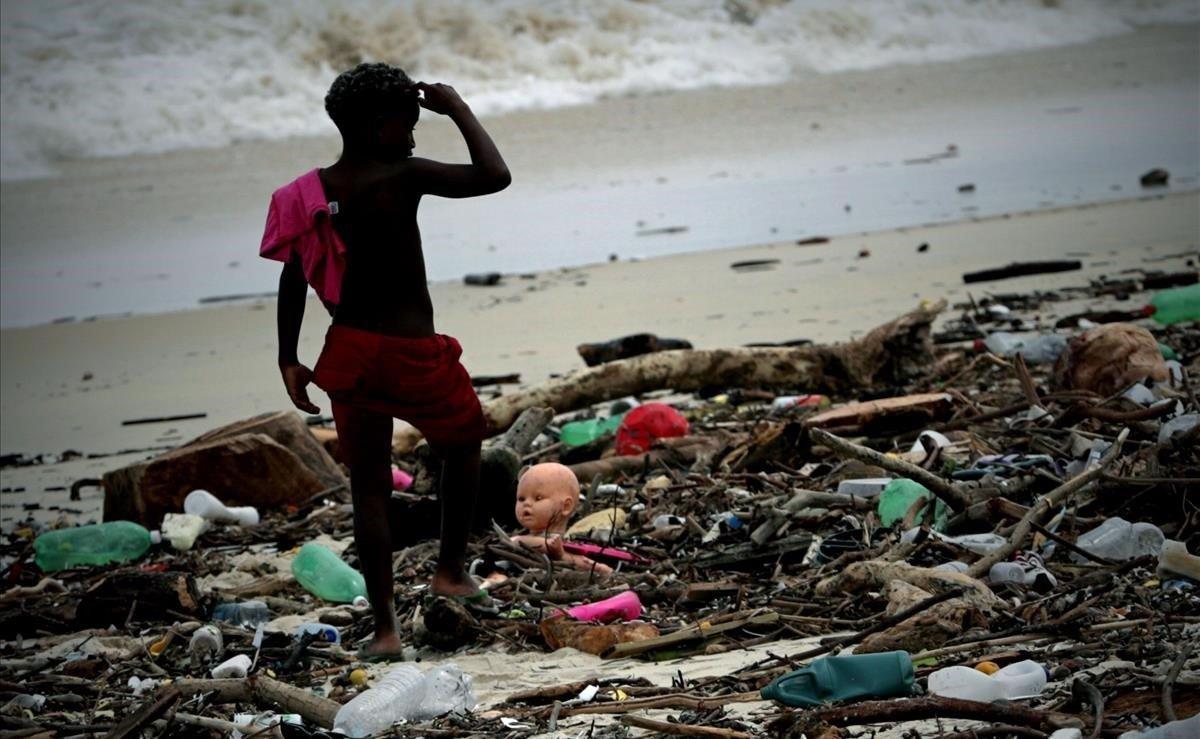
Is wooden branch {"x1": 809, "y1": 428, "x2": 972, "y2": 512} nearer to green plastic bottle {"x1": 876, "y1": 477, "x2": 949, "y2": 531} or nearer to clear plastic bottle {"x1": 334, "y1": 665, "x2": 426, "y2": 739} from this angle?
green plastic bottle {"x1": 876, "y1": 477, "x2": 949, "y2": 531}

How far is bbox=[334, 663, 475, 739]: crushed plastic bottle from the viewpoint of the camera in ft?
11.6

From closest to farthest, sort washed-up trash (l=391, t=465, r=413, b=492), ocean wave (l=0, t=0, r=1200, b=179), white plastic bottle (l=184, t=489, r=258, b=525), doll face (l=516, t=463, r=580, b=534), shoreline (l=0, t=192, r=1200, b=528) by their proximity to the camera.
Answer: doll face (l=516, t=463, r=580, b=534) < white plastic bottle (l=184, t=489, r=258, b=525) < washed-up trash (l=391, t=465, r=413, b=492) < shoreline (l=0, t=192, r=1200, b=528) < ocean wave (l=0, t=0, r=1200, b=179)

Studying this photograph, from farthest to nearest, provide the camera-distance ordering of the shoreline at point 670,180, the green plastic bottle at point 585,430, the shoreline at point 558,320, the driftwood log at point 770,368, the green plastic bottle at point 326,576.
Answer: the shoreline at point 670,180 → the shoreline at point 558,320 → the driftwood log at point 770,368 → the green plastic bottle at point 585,430 → the green plastic bottle at point 326,576

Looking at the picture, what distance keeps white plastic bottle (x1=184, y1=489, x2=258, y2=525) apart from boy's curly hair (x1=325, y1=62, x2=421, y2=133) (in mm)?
2542

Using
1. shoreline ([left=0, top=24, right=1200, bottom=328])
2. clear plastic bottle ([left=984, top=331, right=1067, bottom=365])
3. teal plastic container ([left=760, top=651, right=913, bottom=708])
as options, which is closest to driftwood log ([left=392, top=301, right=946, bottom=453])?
clear plastic bottle ([left=984, top=331, right=1067, bottom=365])

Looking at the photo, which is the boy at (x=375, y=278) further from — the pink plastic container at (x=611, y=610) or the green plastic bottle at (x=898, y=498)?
the green plastic bottle at (x=898, y=498)

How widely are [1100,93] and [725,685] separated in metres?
20.0

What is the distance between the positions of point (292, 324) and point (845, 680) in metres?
1.86

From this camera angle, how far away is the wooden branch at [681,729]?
3104mm

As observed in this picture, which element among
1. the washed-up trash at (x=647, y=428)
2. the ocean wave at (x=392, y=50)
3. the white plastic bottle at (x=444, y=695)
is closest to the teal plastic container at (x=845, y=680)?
the white plastic bottle at (x=444, y=695)

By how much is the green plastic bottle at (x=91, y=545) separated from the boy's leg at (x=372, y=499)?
6.35ft

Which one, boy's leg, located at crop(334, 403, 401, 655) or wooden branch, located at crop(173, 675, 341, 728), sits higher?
boy's leg, located at crop(334, 403, 401, 655)

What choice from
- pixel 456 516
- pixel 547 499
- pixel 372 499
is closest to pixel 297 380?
pixel 372 499

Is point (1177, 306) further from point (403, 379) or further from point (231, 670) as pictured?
point (231, 670)
